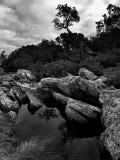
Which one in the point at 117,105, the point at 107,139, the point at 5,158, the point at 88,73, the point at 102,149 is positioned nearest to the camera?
the point at 5,158

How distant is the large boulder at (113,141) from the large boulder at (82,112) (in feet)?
7.92

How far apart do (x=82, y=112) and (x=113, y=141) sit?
3.36 metres

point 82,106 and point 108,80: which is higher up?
point 108,80

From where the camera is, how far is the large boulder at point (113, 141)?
16.8 ft

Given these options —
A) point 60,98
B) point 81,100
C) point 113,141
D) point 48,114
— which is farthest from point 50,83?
point 113,141

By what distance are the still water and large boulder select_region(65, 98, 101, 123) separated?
1.65 feet

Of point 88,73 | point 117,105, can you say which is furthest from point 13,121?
point 88,73

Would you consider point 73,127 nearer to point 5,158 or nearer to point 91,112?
point 91,112

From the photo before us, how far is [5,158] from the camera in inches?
205

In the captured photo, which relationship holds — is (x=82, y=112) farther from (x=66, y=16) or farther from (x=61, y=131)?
(x=66, y=16)

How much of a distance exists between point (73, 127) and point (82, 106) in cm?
151

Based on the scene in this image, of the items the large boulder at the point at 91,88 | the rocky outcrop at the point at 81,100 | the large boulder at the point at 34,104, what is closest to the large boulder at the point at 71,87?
the rocky outcrop at the point at 81,100

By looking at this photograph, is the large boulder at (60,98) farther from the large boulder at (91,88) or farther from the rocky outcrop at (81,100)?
the large boulder at (91,88)

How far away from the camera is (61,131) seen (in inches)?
336
